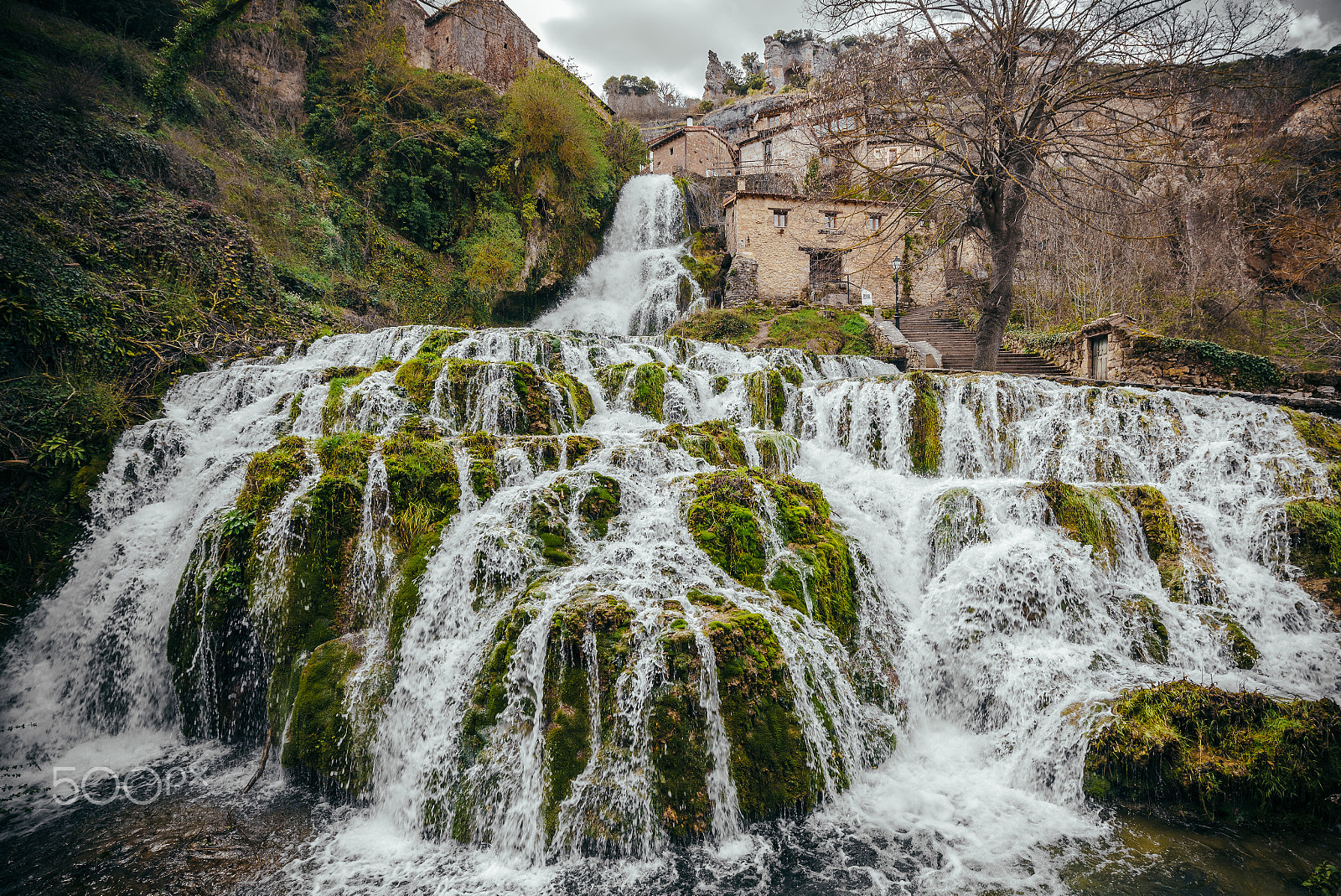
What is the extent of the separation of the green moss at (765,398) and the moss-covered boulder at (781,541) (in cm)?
386

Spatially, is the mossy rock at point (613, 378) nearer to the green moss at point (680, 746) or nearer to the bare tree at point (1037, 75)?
the bare tree at point (1037, 75)

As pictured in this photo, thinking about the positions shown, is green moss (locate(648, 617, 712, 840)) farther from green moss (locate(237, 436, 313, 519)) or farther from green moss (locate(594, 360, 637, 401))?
green moss (locate(594, 360, 637, 401))

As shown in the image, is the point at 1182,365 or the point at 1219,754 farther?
the point at 1182,365

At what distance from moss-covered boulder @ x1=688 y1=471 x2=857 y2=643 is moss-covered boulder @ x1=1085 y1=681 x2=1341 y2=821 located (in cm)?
225

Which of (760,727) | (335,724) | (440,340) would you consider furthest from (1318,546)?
(440,340)

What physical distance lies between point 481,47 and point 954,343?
23937mm

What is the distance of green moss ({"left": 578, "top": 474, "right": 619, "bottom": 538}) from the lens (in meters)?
6.14

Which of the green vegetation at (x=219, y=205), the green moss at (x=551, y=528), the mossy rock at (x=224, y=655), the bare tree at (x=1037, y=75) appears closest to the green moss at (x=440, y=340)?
the green vegetation at (x=219, y=205)

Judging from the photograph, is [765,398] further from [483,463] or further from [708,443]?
[483,463]

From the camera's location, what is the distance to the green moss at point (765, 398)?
1024cm

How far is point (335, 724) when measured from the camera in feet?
16.0

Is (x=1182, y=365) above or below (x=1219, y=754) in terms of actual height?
above

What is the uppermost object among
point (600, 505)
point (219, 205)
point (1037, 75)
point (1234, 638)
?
point (219, 205)

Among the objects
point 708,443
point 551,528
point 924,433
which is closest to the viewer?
point 551,528
